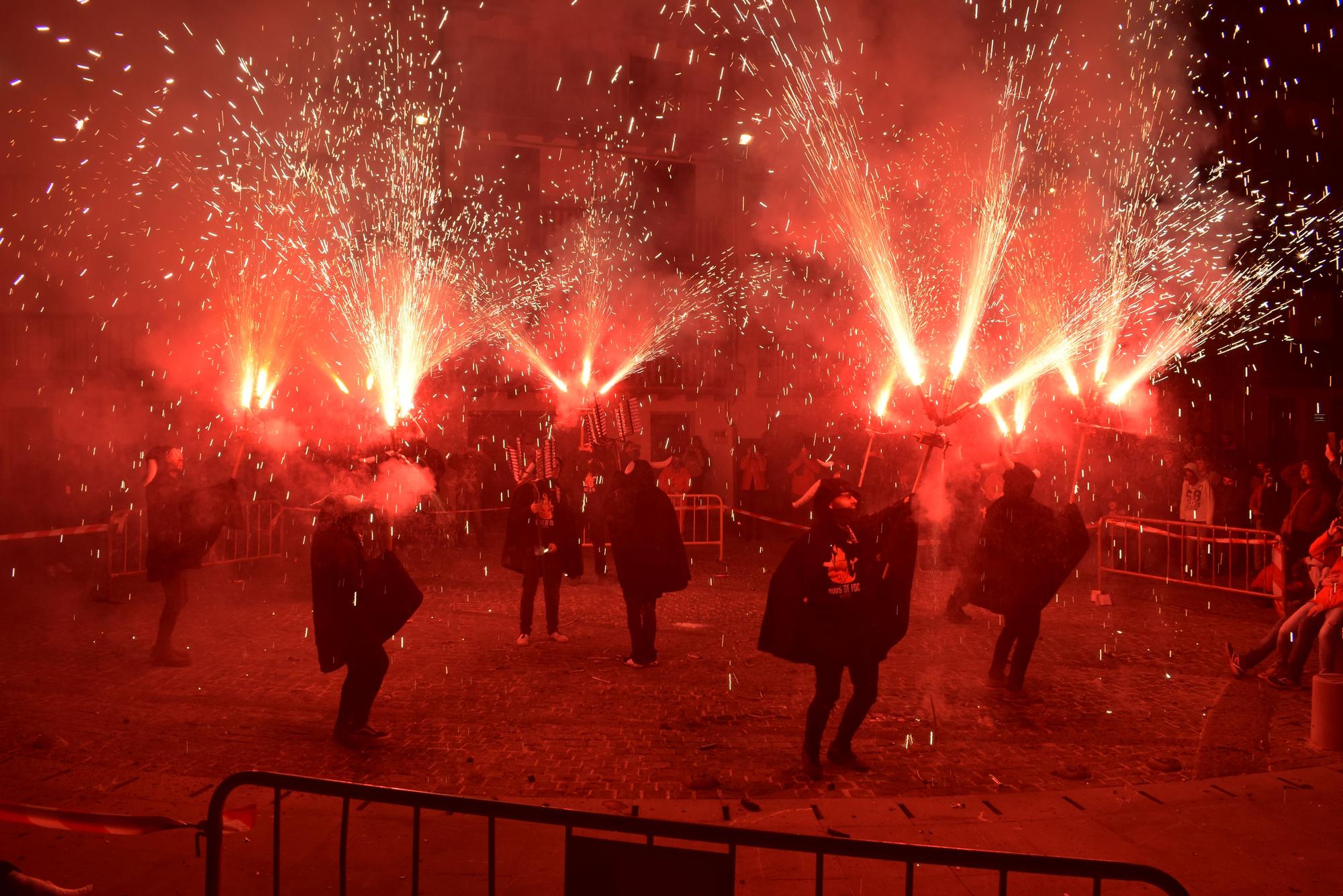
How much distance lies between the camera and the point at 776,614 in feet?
15.3

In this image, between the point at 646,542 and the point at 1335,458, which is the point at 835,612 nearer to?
the point at 646,542

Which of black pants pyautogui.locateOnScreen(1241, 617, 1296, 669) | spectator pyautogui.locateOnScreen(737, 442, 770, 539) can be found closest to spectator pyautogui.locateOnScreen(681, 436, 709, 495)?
spectator pyautogui.locateOnScreen(737, 442, 770, 539)

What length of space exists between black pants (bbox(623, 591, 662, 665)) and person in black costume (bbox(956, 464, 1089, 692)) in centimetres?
232

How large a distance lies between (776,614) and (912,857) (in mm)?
2522

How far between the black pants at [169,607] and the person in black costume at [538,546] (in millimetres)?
2435

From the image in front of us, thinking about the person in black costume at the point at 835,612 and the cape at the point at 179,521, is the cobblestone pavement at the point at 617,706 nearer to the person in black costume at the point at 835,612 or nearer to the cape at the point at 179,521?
the person in black costume at the point at 835,612

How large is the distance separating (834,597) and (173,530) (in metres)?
5.04

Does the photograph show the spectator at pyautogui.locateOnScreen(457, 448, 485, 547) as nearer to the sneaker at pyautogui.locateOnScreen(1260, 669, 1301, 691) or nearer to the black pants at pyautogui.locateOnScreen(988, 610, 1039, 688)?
the black pants at pyautogui.locateOnScreen(988, 610, 1039, 688)

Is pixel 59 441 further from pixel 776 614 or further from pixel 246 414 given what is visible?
pixel 776 614

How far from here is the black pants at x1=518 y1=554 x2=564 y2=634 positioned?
740cm

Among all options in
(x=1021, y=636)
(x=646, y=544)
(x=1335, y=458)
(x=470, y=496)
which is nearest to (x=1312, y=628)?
(x=1021, y=636)

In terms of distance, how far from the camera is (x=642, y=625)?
22.4 feet

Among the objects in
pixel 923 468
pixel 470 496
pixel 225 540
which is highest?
pixel 923 468

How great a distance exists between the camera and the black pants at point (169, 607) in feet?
22.0
